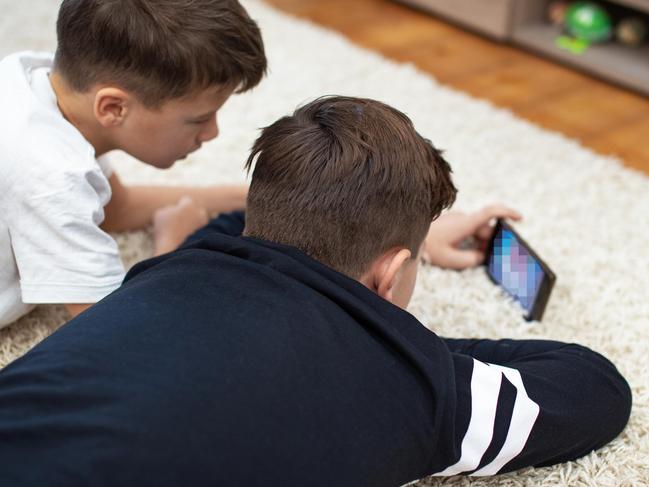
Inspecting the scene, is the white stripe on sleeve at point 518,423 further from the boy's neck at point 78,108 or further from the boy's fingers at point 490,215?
the boy's neck at point 78,108

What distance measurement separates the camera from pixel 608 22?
191 centimetres

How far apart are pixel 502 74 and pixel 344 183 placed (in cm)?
129

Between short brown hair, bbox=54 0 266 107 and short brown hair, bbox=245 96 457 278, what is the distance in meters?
0.21

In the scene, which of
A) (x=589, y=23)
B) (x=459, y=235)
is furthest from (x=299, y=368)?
(x=589, y=23)

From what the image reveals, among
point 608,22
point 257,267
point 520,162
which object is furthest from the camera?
point 608,22

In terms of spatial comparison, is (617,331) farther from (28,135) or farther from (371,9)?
(371,9)

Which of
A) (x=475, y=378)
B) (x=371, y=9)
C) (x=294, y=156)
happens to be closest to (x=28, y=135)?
(x=294, y=156)

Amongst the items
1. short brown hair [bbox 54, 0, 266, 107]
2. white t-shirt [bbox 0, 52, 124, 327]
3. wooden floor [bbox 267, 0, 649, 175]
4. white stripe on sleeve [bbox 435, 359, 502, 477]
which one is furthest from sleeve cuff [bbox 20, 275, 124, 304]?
wooden floor [bbox 267, 0, 649, 175]

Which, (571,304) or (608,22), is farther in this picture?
(608,22)

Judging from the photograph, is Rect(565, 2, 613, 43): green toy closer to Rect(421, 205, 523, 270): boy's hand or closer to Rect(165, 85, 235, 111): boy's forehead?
Rect(421, 205, 523, 270): boy's hand

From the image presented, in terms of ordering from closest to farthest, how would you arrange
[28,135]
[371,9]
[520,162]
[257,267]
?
[257,267], [28,135], [520,162], [371,9]

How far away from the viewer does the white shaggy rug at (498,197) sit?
1007 mm

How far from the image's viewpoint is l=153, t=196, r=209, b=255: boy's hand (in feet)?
3.82

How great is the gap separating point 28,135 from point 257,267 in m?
0.37
